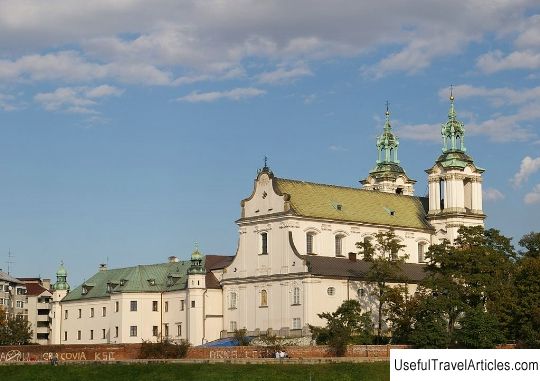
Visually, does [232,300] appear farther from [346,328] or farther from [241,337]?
[346,328]

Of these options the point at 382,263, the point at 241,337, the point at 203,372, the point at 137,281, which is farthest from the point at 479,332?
the point at 137,281

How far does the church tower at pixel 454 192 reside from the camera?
111250 millimetres

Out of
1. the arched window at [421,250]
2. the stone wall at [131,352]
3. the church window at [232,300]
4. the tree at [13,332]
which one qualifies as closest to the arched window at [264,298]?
the church window at [232,300]

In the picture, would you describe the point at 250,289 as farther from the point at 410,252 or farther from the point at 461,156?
the point at 461,156

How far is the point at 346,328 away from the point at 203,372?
1661cm

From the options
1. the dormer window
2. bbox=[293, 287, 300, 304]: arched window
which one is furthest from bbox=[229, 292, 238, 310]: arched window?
bbox=[293, 287, 300, 304]: arched window

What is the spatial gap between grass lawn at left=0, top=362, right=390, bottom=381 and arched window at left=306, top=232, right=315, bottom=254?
32.2 m

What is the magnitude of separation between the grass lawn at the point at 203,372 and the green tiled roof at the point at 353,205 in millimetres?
34498

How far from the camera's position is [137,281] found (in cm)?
11531

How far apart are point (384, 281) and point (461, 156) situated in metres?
23.2

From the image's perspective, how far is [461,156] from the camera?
114 metres

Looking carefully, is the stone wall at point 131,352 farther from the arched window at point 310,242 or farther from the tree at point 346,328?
the arched window at point 310,242

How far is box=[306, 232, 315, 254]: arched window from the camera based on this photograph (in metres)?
103

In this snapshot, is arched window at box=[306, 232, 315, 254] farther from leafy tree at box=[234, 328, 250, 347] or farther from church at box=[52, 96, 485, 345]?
leafy tree at box=[234, 328, 250, 347]
